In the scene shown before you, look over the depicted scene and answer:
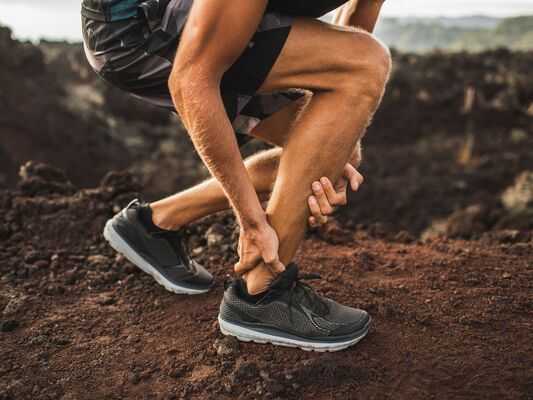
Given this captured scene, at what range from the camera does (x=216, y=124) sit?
1.60 metres

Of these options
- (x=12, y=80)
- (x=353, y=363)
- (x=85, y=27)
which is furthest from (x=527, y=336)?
(x=12, y=80)

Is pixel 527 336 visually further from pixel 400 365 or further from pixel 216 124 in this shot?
pixel 216 124

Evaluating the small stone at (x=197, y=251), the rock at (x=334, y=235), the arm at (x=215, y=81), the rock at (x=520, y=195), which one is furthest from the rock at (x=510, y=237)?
the rock at (x=520, y=195)

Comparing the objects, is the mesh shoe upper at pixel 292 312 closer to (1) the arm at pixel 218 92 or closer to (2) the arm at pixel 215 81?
(1) the arm at pixel 218 92

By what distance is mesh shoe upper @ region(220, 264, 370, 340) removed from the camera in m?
1.89

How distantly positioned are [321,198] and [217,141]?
1.36 ft

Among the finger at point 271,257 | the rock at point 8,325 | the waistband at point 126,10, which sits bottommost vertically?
the rock at point 8,325

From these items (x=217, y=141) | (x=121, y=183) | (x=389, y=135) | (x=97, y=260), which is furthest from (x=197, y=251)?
(x=389, y=135)

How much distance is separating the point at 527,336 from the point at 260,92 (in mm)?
1311

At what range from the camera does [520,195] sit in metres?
6.93

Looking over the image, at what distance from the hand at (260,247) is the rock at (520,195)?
5408mm

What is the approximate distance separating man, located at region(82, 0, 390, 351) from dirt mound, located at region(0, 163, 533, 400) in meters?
0.15

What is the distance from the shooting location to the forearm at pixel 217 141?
5.16ft

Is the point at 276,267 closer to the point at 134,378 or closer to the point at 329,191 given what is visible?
the point at 329,191
